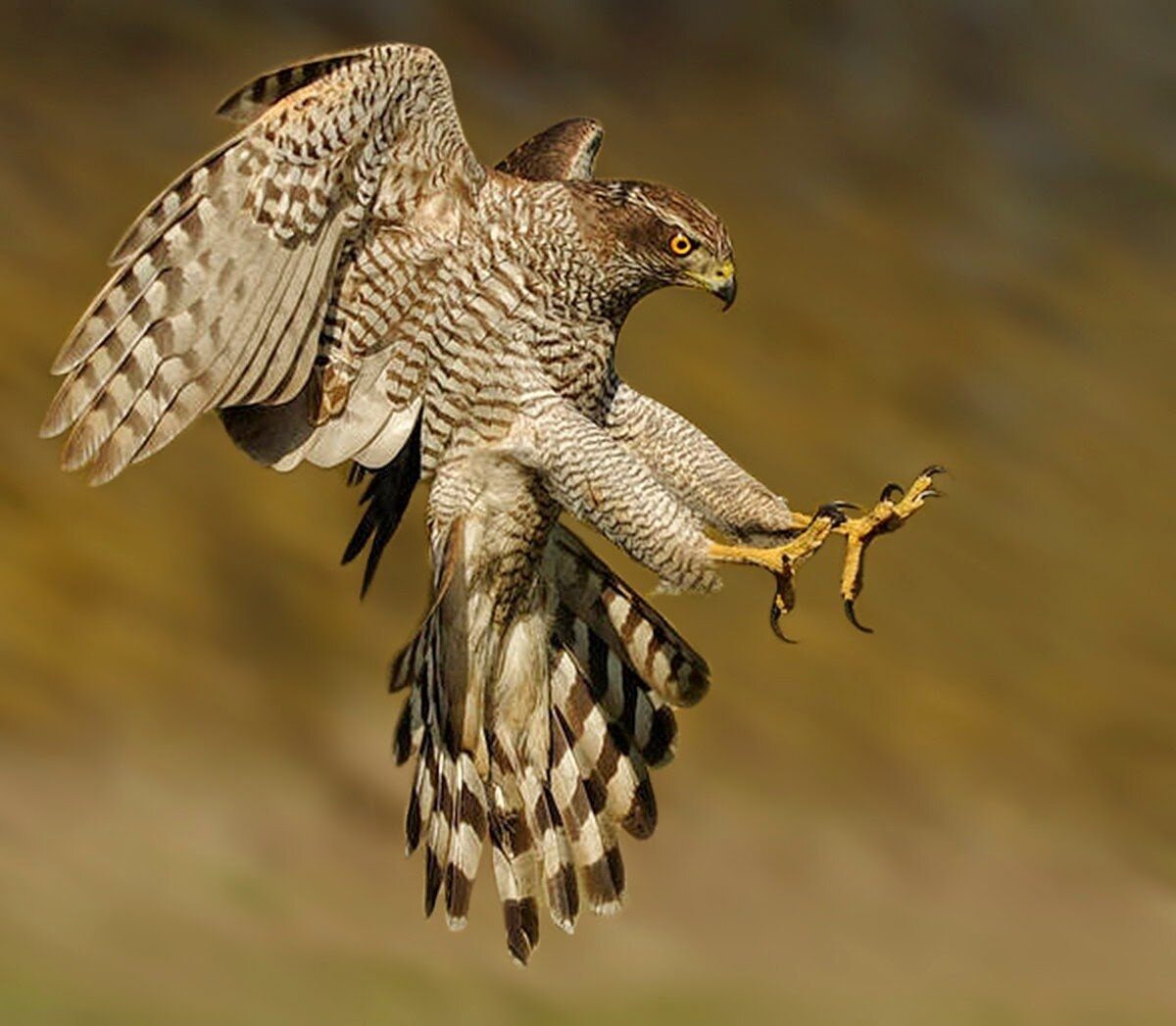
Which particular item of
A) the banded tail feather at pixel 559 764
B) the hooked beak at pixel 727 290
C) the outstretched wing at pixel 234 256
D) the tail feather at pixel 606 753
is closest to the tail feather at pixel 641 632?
the banded tail feather at pixel 559 764

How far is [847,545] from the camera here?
3.83m

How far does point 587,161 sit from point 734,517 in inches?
33.6

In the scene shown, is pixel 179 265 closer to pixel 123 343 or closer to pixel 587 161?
pixel 123 343

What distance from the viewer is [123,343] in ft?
11.8

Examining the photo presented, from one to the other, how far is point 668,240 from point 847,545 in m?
0.65

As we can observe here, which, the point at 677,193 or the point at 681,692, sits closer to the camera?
the point at 677,193

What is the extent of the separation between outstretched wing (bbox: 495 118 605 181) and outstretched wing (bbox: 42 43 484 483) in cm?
49

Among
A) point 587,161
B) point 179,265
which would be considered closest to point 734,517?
point 587,161

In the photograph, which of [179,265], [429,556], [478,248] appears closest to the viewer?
[179,265]

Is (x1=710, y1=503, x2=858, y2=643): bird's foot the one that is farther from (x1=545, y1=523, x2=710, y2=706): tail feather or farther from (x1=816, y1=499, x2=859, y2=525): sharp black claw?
(x1=545, y1=523, x2=710, y2=706): tail feather

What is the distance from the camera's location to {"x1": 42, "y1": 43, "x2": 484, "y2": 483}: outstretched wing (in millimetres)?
3576

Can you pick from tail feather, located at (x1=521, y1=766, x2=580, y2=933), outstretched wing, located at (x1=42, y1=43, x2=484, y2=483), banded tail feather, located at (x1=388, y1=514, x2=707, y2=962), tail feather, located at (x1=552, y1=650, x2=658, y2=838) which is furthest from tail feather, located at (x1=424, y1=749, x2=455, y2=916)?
outstretched wing, located at (x1=42, y1=43, x2=484, y2=483)

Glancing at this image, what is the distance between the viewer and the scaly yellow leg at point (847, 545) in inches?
148

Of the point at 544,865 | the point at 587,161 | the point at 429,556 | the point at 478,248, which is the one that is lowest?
the point at 544,865
